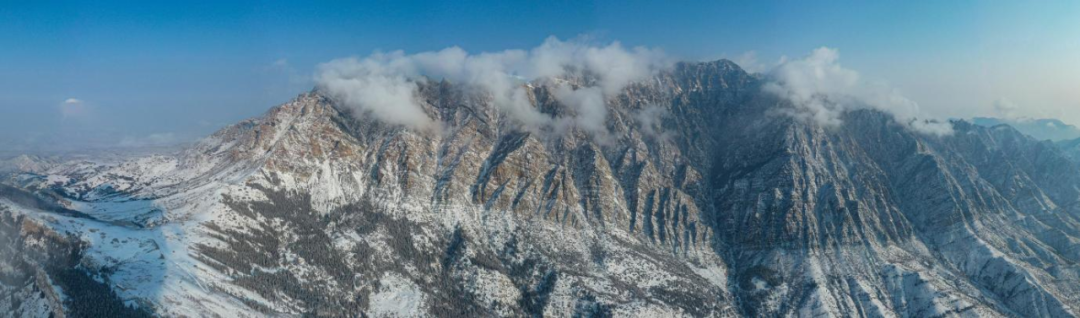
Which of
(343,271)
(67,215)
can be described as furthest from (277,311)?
(67,215)

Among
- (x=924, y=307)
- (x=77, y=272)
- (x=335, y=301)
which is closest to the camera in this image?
(x=77, y=272)

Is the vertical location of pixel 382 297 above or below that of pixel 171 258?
below

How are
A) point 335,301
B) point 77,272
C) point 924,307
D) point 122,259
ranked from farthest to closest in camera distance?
point 924,307 → point 335,301 → point 122,259 → point 77,272

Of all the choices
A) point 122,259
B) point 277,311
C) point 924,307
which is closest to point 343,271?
point 277,311

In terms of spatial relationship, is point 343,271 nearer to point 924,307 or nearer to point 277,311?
point 277,311

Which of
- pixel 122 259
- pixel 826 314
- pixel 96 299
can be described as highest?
pixel 122 259

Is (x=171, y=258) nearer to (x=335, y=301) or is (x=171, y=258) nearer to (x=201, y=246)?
(x=201, y=246)

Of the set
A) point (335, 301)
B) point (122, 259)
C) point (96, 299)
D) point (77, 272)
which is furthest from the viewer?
point (335, 301)

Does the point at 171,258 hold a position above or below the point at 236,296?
above

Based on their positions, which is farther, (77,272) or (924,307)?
(924,307)
